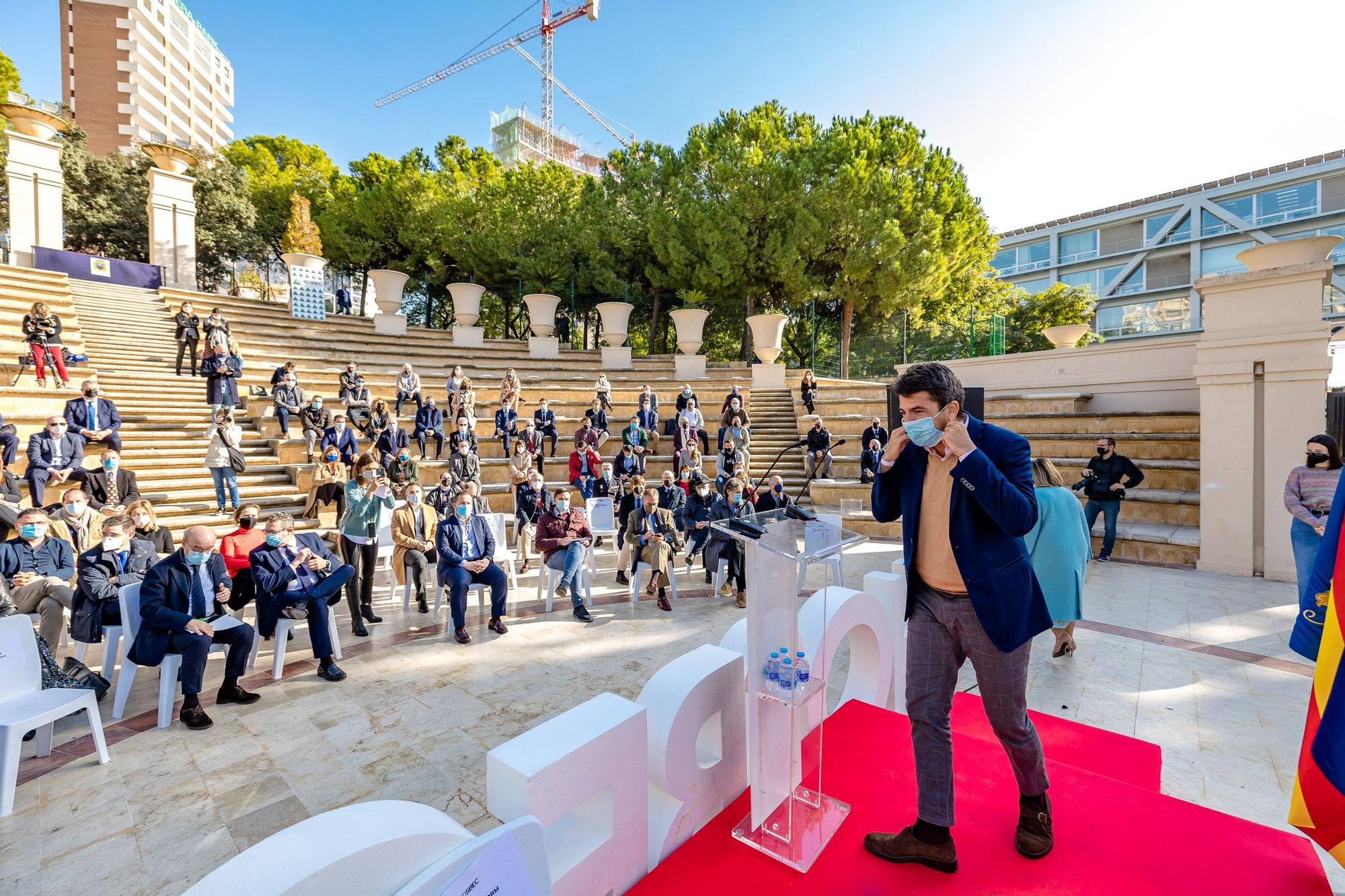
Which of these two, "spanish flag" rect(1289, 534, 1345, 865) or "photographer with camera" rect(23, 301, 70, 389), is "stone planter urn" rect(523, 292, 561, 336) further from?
"spanish flag" rect(1289, 534, 1345, 865)

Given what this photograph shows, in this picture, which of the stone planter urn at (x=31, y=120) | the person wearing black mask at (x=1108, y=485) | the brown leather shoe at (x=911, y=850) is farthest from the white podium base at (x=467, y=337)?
the brown leather shoe at (x=911, y=850)

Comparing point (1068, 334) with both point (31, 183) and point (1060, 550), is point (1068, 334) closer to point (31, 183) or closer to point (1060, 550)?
point (1060, 550)

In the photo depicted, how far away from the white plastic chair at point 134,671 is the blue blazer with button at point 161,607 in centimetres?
9

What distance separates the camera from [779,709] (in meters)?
2.09

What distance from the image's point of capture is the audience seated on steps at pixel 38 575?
4.43m

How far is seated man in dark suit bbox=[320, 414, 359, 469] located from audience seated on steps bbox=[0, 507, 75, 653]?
12.6ft

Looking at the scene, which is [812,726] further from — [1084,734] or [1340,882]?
[1340,882]

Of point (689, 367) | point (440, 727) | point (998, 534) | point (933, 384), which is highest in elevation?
point (689, 367)

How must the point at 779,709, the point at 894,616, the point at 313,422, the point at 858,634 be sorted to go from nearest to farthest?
the point at 779,709 → the point at 858,634 → the point at 894,616 → the point at 313,422

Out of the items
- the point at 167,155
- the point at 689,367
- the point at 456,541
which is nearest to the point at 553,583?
the point at 456,541

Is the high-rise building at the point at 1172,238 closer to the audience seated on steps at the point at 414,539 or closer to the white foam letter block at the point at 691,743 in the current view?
the audience seated on steps at the point at 414,539

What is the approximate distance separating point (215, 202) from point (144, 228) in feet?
9.23

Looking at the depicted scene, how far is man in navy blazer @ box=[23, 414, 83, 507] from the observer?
681 cm

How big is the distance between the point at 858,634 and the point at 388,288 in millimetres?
18535
